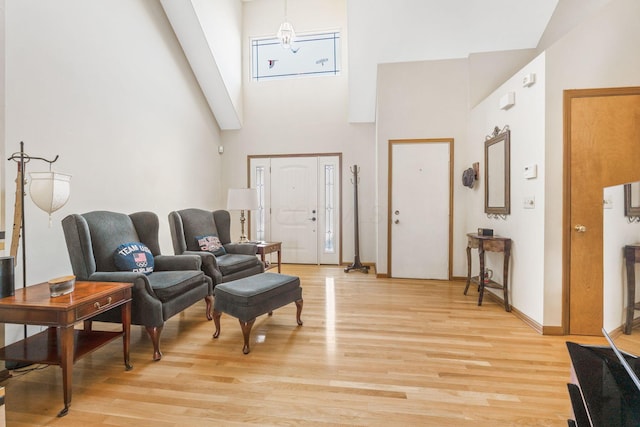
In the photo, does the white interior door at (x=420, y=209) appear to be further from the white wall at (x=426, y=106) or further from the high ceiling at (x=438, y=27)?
the high ceiling at (x=438, y=27)

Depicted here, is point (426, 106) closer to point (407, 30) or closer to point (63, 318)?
point (407, 30)

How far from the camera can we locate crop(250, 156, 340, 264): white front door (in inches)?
221

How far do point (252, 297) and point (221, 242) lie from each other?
2.07 meters

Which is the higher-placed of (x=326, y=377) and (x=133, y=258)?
(x=133, y=258)

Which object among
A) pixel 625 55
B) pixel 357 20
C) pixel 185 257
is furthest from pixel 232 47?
pixel 625 55

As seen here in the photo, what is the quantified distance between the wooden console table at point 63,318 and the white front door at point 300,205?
3663 mm

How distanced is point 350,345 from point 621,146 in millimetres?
2770

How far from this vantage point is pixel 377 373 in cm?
206

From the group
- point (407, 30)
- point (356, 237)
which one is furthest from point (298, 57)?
point (356, 237)

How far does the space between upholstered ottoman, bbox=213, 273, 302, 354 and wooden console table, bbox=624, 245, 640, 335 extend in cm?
212

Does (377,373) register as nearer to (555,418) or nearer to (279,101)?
(555,418)

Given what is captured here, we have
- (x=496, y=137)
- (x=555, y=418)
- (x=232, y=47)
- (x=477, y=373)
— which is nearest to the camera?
(x=555, y=418)

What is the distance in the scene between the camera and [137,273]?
Result: 235 cm

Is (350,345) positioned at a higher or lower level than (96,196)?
lower
